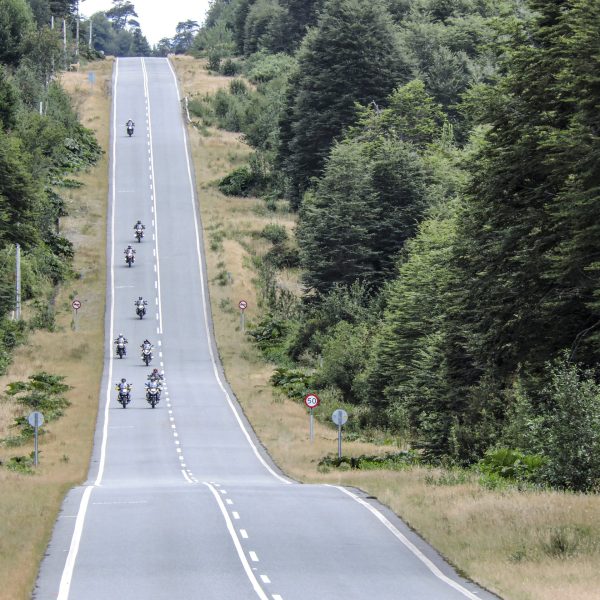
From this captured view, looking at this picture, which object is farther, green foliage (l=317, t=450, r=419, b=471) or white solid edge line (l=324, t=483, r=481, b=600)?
green foliage (l=317, t=450, r=419, b=471)

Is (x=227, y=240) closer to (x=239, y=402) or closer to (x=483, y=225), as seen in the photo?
(x=239, y=402)

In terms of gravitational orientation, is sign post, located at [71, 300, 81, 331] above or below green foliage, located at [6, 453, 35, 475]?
above

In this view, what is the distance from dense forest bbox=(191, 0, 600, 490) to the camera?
3087 cm

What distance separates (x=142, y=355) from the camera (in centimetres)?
6531

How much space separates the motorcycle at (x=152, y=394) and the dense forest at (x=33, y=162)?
25.0 ft

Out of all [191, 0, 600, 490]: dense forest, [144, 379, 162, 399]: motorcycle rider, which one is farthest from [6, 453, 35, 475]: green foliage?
[144, 379, 162, 399]: motorcycle rider

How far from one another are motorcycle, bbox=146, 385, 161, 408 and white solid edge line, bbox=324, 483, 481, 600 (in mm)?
23334

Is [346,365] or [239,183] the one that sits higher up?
[239,183]

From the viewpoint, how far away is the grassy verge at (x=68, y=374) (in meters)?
24.8

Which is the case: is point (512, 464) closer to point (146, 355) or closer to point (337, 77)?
point (146, 355)

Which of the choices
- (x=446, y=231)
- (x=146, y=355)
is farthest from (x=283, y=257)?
(x=446, y=231)

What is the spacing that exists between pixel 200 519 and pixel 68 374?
35.2 metres

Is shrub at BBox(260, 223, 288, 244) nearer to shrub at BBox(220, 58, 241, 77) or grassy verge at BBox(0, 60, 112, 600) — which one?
grassy verge at BBox(0, 60, 112, 600)

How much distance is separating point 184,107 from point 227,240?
40.3 metres
